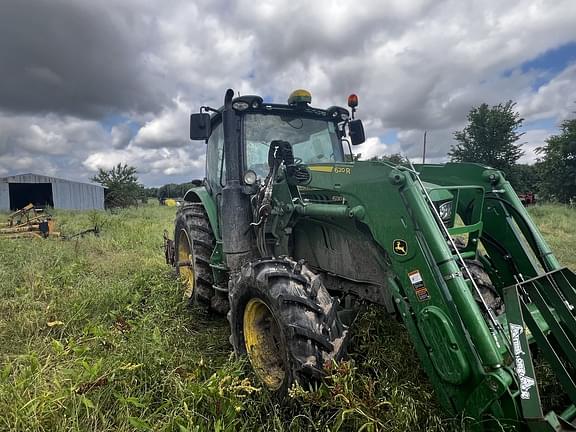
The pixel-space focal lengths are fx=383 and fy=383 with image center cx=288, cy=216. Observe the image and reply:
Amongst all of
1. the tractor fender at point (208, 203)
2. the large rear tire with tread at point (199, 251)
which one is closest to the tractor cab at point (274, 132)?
the tractor fender at point (208, 203)

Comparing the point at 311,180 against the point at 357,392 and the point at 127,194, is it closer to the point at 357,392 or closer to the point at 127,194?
the point at 357,392

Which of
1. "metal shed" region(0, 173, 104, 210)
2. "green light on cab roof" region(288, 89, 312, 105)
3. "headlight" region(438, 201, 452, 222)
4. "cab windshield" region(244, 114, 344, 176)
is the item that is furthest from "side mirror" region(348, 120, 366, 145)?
"metal shed" region(0, 173, 104, 210)

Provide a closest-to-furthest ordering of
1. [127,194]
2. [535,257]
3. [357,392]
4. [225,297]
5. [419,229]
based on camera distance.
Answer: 1. [419,229]
2. [357,392]
3. [535,257]
4. [225,297]
5. [127,194]

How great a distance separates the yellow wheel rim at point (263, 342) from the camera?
9.48 feet

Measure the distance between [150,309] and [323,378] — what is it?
9.21ft

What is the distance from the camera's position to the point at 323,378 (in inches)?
93.2

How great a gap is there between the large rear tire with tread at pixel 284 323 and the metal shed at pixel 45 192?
35.7 meters

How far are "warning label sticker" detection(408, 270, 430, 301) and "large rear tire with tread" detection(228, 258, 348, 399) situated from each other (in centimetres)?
57

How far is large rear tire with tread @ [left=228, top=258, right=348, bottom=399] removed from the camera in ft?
7.98

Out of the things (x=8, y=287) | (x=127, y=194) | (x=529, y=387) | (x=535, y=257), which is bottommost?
(x=529, y=387)

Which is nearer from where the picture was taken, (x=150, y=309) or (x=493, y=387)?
(x=493, y=387)

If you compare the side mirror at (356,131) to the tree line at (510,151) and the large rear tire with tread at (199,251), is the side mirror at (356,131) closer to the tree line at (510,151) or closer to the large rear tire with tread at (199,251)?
the large rear tire with tread at (199,251)

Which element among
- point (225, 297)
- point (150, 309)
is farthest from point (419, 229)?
point (150, 309)

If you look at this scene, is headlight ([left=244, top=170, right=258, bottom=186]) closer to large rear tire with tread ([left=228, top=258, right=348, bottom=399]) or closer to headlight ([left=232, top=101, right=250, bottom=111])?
headlight ([left=232, top=101, right=250, bottom=111])
